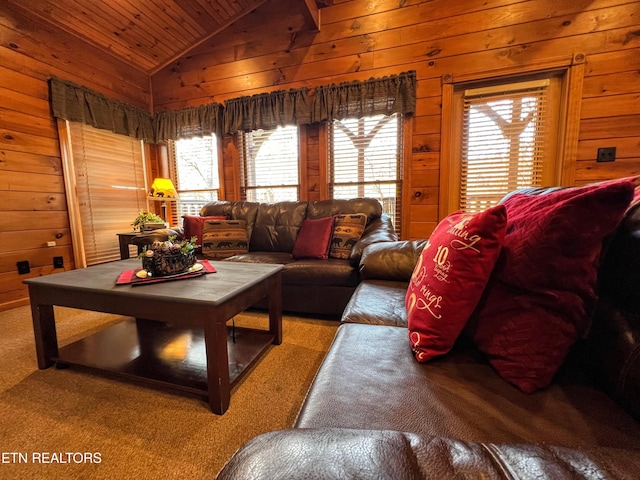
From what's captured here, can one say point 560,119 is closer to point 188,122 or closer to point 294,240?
point 294,240

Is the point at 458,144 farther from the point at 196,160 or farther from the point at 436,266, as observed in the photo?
the point at 196,160

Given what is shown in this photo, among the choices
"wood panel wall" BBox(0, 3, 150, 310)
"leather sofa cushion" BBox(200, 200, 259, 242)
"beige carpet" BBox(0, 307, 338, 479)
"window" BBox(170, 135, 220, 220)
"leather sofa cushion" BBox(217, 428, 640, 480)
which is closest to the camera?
"leather sofa cushion" BBox(217, 428, 640, 480)

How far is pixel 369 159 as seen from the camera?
3195mm

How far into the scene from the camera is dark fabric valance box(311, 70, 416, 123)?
2891mm

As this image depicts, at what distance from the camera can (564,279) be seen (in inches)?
28.6

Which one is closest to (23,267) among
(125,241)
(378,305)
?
(125,241)

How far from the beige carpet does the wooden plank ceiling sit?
3143 mm

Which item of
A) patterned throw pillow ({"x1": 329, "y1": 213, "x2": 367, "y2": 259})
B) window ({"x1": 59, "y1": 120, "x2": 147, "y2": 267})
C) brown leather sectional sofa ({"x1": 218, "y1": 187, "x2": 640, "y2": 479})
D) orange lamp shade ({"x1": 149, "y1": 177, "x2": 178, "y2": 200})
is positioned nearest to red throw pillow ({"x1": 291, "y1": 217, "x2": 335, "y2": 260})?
patterned throw pillow ({"x1": 329, "y1": 213, "x2": 367, "y2": 259})

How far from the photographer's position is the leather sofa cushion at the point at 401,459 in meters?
0.37

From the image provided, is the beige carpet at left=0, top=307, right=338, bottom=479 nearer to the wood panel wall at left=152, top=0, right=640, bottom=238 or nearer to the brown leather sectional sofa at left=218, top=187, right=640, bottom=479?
the brown leather sectional sofa at left=218, top=187, right=640, bottom=479

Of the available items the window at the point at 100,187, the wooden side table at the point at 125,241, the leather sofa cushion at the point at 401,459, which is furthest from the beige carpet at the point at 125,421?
the window at the point at 100,187

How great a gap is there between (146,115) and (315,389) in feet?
14.4

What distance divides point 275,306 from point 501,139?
2648 millimetres

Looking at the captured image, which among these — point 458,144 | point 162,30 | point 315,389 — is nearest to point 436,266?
point 315,389
